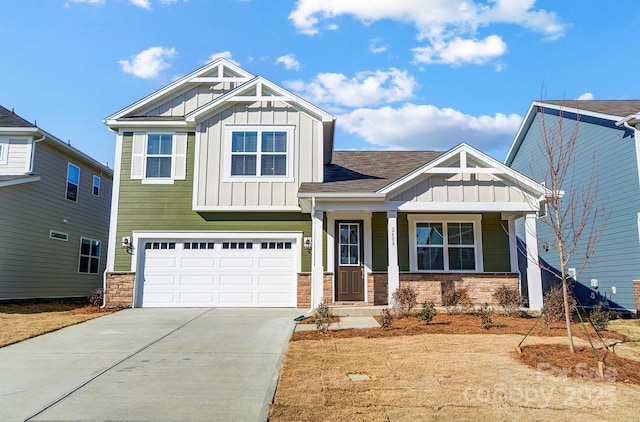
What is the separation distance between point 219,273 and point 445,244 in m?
A: 6.53

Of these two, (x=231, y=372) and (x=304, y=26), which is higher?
(x=304, y=26)

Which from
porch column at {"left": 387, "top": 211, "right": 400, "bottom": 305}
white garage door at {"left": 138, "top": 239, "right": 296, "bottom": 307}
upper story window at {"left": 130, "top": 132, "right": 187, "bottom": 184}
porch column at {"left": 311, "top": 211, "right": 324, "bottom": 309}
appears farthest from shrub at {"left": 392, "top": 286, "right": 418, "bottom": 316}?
upper story window at {"left": 130, "top": 132, "right": 187, "bottom": 184}

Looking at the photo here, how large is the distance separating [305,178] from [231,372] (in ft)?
25.5

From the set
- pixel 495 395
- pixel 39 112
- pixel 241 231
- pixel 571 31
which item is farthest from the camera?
pixel 39 112

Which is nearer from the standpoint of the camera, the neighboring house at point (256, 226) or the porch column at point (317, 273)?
the porch column at point (317, 273)

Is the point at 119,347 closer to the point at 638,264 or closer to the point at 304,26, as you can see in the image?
the point at 304,26


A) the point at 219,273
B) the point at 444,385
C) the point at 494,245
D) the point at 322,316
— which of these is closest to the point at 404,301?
the point at 322,316

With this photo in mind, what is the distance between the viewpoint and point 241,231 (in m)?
13.4

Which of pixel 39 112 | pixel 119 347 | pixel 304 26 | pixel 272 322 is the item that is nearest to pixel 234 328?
pixel 272 322

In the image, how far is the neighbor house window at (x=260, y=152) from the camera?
44.4 feet

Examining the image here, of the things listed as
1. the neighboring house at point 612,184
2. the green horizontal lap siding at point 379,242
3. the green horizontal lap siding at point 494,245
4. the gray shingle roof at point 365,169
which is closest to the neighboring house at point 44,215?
the gray shingle roof at point 365,169

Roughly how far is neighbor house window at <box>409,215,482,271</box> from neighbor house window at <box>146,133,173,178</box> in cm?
738

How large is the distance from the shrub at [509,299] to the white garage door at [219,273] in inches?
214

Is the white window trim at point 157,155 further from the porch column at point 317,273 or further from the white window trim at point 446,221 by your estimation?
the white window trim at point 446,221
